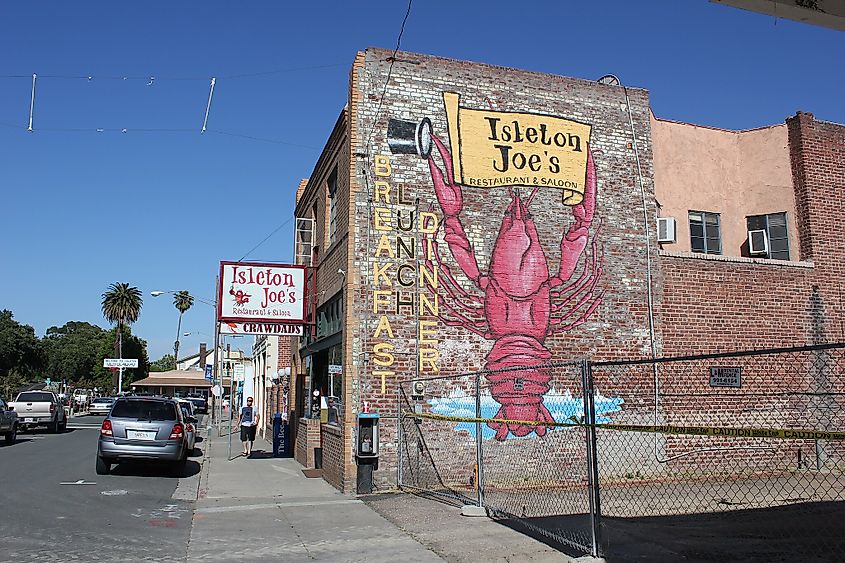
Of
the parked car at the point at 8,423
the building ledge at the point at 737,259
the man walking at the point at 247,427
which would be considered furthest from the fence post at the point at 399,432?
the parked car at the point at 8,423

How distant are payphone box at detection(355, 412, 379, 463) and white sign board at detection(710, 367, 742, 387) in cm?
725

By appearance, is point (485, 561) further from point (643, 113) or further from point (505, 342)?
point (643, 113)

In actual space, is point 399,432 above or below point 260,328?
below

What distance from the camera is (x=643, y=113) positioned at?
16.6 meters

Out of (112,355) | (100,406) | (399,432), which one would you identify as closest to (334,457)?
(399,432)

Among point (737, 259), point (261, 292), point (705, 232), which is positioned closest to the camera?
point (737, 259)

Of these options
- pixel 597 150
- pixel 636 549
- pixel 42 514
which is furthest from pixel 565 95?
pixel 42 514

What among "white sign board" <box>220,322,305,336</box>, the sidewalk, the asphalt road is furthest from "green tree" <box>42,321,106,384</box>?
the sidewalk

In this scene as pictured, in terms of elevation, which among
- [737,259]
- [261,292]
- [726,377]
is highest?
[737,259]

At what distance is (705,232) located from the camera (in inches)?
701

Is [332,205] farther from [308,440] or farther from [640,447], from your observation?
[640,447]

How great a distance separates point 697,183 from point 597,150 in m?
3.17

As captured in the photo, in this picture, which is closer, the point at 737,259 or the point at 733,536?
the point at 733,536

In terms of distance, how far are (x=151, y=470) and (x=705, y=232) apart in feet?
46.4
